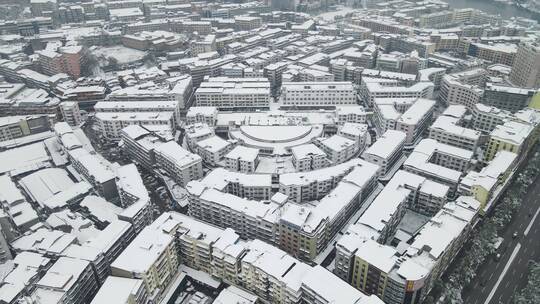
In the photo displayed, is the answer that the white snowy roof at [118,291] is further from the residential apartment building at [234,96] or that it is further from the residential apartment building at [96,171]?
the residential apartment building at [234,96]

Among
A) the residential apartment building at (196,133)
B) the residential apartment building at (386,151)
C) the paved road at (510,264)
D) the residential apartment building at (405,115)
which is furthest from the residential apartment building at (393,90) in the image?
the residential apartment building at (196,133)

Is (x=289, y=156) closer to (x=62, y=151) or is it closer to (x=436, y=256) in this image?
(x=436, y=256)

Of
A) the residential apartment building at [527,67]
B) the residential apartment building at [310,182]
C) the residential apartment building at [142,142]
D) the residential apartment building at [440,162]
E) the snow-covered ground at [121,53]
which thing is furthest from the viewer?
the snow-covered ground at [121,53]

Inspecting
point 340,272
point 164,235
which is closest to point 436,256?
point 340,272

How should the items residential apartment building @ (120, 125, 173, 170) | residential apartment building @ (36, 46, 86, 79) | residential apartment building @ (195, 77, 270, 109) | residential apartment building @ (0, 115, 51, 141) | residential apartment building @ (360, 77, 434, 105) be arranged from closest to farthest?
residential apartment building @ (120, 125, 173, 170)
residential apartment building @ (0, 115, 51, 141)
residential apartment building @ (360, 77, 434, 105)
residential apartment building @ (195, 77, 270, 109)
residential apartment building @ (36, 46, 86, 79)

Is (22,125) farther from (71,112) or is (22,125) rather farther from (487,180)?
(487,180)

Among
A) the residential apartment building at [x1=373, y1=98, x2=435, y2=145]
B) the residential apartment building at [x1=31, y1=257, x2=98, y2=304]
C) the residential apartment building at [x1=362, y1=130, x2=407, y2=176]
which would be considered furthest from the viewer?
the residential apartment building at [x1=373, y1=98, x2=435, y2=145]

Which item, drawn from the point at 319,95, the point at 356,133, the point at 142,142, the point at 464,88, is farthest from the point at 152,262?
the point at 464,88

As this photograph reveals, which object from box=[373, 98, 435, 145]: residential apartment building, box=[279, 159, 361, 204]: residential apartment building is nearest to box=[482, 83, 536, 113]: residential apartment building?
box=[373, 98, 435, 145]: residential apartment building

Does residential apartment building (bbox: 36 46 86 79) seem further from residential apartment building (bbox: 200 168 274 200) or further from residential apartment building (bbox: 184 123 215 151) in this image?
residential apartment building (bbox: 200 168 274 200)
